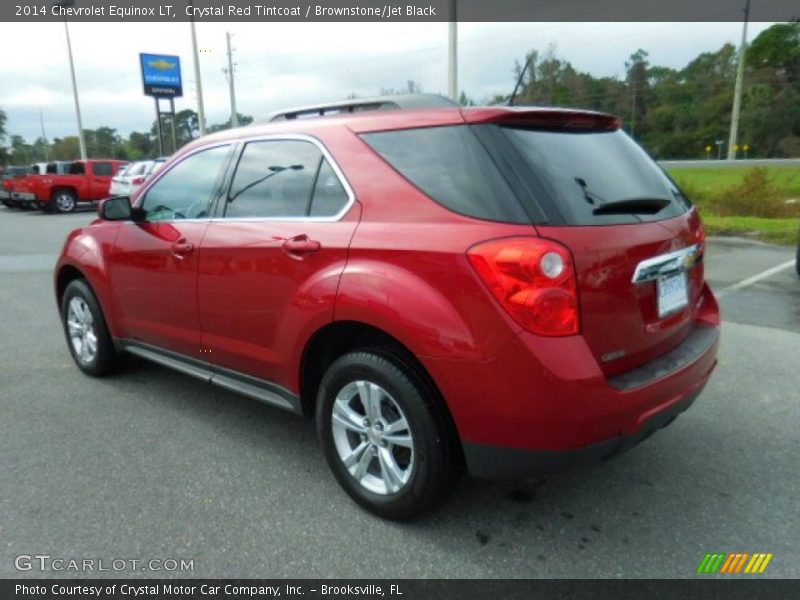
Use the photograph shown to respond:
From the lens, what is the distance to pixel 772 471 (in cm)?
300

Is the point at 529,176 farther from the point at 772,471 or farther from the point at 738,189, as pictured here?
the point at 738,189

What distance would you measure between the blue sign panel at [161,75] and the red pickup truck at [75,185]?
15832 millimetres

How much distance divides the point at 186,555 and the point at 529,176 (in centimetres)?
204

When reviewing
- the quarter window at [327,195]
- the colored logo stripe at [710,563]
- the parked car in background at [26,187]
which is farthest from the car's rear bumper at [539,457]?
the parked car in background at [26,187]

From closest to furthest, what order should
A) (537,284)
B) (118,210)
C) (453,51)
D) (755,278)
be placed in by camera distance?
1. (537,284)
2. (118,210)
3. (755,278)
4. (453,51)

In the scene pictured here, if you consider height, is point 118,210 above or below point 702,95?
below

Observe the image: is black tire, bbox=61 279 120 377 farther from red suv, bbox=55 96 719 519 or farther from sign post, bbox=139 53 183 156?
sign post, bbox=139 53 183 156

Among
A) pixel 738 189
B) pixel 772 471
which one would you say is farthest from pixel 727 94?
pixel 772 471

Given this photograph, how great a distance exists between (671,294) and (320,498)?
Result: 1836mm

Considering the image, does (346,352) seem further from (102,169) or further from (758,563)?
(102,169)

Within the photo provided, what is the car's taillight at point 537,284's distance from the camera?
2.13m

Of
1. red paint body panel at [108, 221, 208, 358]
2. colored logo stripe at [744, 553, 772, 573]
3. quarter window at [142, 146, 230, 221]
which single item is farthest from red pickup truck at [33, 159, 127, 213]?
colored logo stripe at [744, 553, 772, 573]

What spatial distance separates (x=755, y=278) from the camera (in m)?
7.39

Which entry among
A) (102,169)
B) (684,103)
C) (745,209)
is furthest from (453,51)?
(684,103)
